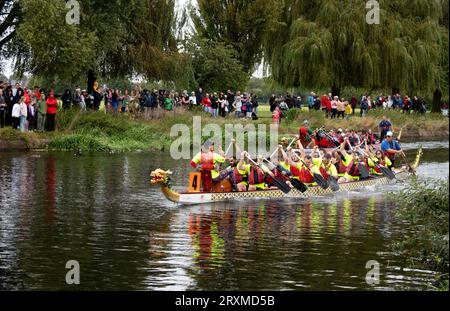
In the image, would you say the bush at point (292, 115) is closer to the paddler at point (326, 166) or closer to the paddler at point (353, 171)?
the paddler at point (353, 171)

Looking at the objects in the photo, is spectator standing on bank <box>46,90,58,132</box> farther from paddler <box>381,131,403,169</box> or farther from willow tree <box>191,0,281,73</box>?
willow tree <box>191,0,281,73</box>

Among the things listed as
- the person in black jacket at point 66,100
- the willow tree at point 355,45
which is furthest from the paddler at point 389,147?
the willow tree at point 355,45

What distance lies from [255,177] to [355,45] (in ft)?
93.0

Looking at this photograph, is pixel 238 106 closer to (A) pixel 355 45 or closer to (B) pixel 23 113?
(A) pixel 355 45

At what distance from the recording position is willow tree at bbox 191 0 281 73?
54.8 meters

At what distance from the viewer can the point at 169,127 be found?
144 ft

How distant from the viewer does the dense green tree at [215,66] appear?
5281cm

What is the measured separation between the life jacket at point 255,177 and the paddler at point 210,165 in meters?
0.74

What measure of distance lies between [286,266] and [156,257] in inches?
105

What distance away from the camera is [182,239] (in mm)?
20000

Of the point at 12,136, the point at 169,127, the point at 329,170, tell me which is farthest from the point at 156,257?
the point at 169,127

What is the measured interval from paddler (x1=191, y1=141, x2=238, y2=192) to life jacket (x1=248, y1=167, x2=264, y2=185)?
74 centimetres

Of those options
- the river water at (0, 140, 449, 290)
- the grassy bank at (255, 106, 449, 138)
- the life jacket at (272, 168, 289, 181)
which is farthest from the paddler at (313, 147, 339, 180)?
the grassy bank at (255, 106, 449, 138)

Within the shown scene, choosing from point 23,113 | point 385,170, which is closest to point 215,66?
point 23,113
